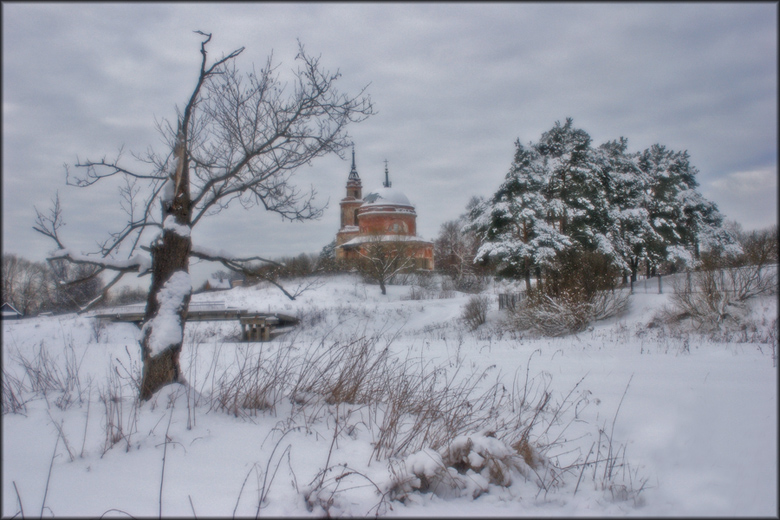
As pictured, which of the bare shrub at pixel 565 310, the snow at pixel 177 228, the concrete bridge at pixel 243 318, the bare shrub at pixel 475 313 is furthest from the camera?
the bare shrub at pixel 475 313

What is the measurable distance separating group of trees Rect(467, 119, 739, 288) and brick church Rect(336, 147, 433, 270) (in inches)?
667

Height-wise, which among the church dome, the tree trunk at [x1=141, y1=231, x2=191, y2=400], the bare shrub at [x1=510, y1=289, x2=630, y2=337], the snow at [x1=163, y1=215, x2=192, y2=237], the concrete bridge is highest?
the church dome

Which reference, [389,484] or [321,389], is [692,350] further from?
[389,484]

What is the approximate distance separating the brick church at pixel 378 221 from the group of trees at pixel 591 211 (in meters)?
16.9

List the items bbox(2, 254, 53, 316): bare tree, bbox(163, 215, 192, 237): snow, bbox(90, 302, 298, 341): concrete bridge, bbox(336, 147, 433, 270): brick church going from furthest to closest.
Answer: bbox(336, 147, 433, 270): brick church < bbox(90, 302, 298, 341): concrete bridge < bbox(163, 215, 192, 237): snow < bbox(2, 254, 53, 316): bare tree

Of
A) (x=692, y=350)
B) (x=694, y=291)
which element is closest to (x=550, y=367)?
(x=692, y=350)

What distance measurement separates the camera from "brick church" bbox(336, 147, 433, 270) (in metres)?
43.1

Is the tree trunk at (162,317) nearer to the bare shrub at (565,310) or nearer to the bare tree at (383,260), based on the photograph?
the bare shrub at (565,310)

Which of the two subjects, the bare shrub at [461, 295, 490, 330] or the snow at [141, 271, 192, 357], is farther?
the bare shrub at [461, 295, 490, 330]

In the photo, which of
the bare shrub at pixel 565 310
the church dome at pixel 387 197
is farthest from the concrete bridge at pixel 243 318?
the church dome at pixel 387 197

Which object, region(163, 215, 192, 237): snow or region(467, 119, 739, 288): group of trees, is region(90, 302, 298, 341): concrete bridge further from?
region(163, 215, 192, 237): snow

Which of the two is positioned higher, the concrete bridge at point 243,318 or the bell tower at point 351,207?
the bell tower at point 351,207

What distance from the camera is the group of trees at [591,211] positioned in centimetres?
2136

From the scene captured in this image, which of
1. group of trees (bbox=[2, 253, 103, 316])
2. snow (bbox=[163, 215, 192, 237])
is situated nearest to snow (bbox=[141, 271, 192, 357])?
snow (bbox=[163, 215, 192, 237])
